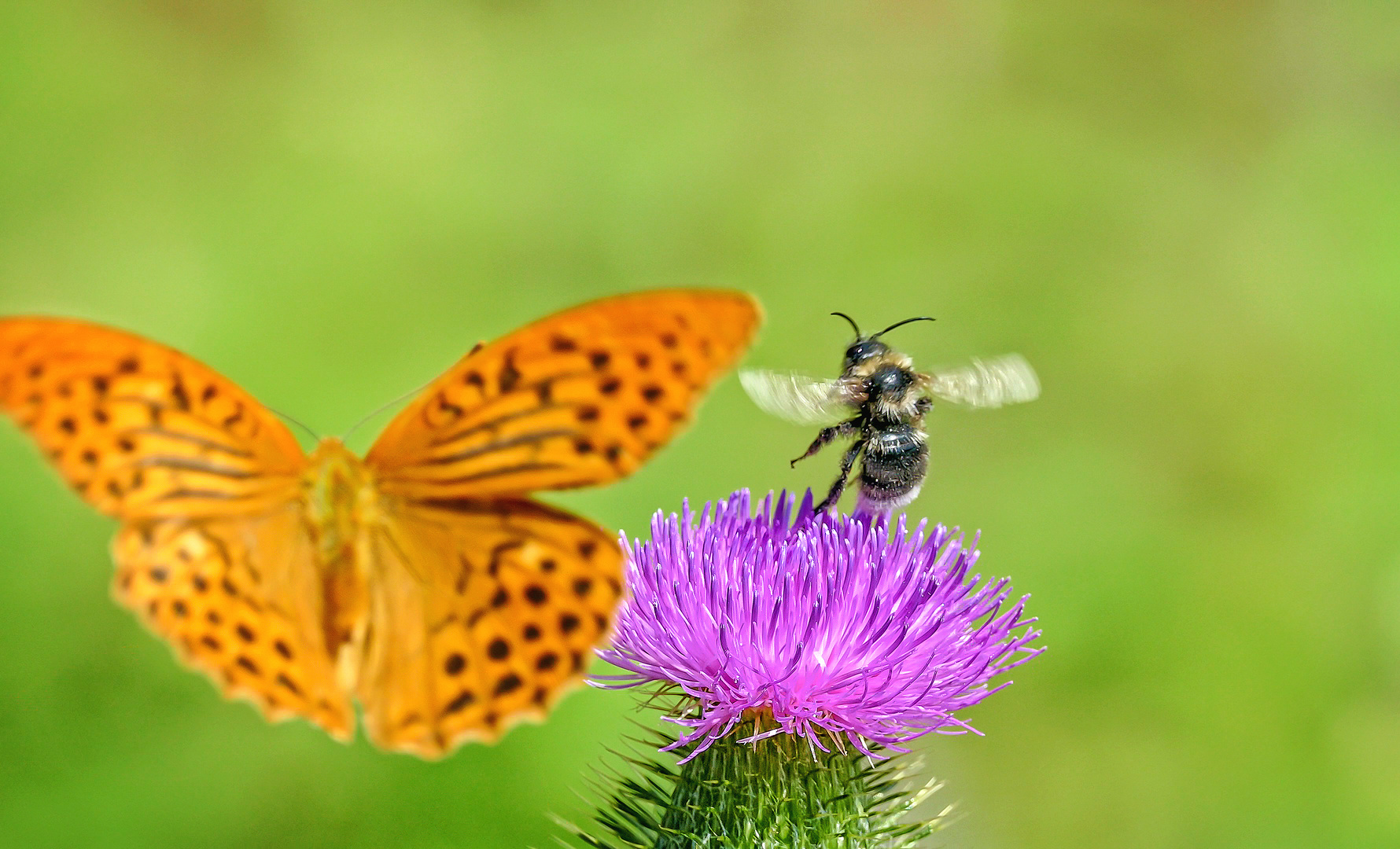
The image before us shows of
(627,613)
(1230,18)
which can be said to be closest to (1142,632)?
(627,613)

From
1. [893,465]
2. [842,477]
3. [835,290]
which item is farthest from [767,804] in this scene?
[835,290]

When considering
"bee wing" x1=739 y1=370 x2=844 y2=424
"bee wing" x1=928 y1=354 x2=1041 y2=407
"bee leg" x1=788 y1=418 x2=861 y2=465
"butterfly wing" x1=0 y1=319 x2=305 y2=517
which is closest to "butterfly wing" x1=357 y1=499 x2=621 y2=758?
"butterfly wing" x1=0 y1=319 x2=305 y2=517

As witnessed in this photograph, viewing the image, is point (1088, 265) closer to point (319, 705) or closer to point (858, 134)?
point (858, 134)

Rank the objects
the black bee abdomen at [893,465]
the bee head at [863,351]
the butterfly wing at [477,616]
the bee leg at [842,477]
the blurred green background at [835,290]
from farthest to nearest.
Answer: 1. the blurred green background at [835,290]
2. the bee head at [863,351]
3. the black bee abdomen at [893,465]
4. the bee leg at [842,477]
5. the butterfly wing at [477,616]

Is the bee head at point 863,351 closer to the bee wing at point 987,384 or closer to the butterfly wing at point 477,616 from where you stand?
the bee wing at point 987,384

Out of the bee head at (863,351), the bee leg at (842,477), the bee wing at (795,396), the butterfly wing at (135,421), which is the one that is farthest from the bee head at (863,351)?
the butterfly wing at (135,421)

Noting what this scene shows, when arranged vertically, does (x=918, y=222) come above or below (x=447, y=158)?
above

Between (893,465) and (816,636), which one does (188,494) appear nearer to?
(816,636)

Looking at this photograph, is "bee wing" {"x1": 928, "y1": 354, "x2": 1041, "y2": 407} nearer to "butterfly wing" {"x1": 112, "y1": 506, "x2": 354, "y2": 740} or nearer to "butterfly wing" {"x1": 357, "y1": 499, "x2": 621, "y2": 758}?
"butterfly wing" {"x1": 357, "y1": 499, "x2": 621, "y2": 758}
